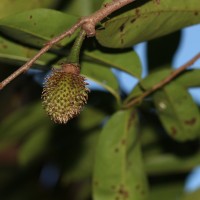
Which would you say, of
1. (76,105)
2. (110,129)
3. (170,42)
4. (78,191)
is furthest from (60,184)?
(76,105)

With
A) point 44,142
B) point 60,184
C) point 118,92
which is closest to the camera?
point 118,92

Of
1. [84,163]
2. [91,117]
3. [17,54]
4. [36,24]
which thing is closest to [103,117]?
[91,117]

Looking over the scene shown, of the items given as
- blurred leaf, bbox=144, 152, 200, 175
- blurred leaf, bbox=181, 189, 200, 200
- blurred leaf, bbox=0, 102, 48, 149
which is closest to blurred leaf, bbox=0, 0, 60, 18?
blurred leaf, bbox=0, 102, 48, 149

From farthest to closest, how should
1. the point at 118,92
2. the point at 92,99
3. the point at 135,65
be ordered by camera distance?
the point at 92,99 < the point at 118,92 < the point at 135,65

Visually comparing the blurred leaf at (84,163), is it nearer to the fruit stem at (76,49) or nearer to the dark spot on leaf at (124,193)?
the dark spot on leaf at (124,193)

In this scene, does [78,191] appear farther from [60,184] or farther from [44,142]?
[44,142]

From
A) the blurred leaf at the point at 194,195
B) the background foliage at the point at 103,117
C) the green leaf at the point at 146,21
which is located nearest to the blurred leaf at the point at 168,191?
the background foliage at the point at 103,117

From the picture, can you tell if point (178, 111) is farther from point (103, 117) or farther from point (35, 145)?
point (35, 145)
